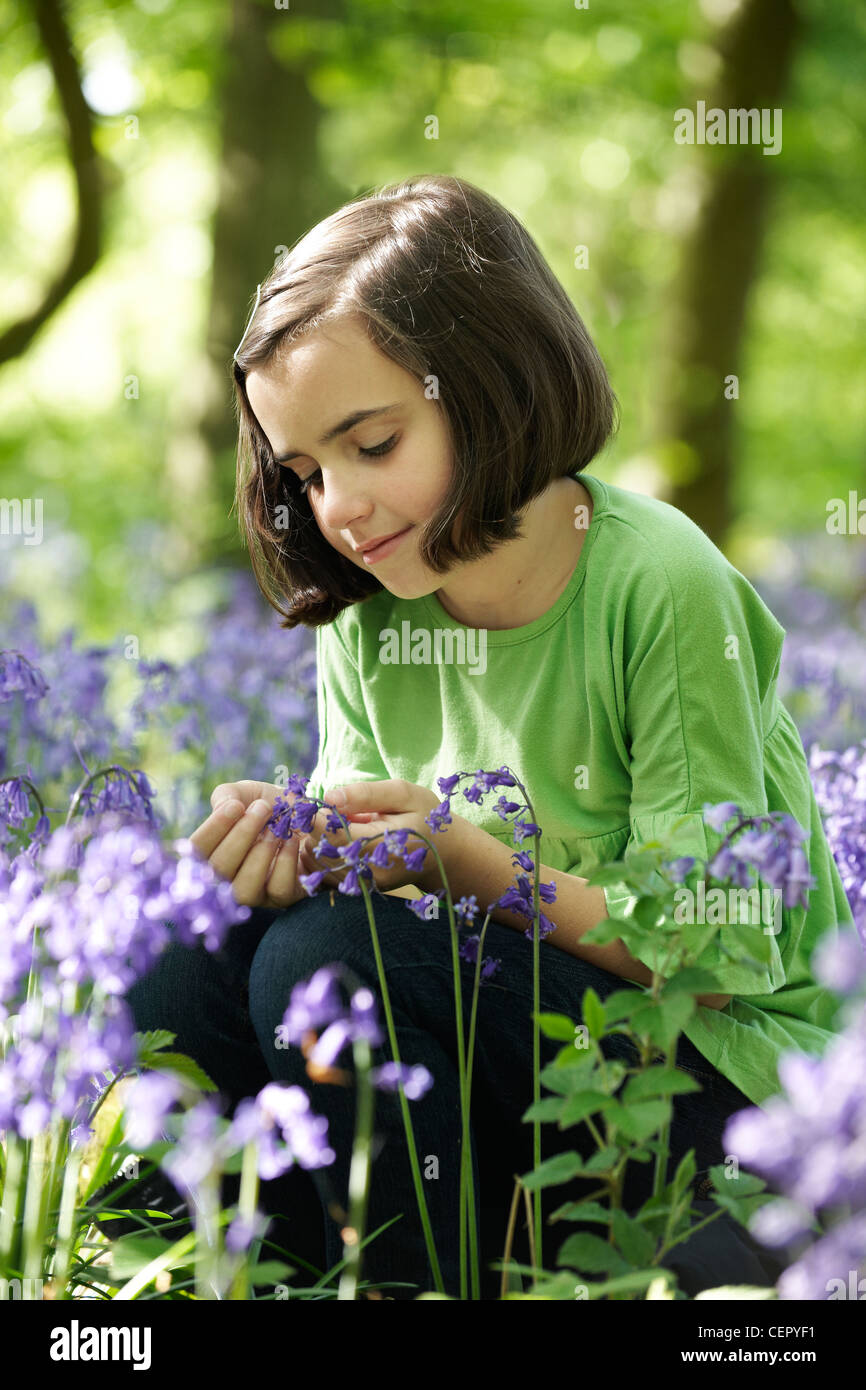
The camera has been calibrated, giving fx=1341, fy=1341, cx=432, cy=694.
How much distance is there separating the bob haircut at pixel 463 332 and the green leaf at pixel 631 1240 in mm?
976

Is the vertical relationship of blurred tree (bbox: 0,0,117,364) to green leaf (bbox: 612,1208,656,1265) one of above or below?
above

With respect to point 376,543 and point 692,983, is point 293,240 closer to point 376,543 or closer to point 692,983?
point 376,543

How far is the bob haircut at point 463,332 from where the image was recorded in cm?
195

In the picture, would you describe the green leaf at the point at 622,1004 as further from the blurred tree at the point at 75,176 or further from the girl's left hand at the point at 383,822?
the blurred tree at the point at 75,176

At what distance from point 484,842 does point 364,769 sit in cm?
56

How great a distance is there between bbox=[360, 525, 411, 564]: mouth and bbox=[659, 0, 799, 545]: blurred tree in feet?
17.8

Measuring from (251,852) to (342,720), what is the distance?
62 cm

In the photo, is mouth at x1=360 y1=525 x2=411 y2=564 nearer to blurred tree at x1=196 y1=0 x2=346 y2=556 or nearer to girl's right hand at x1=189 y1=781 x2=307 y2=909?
girl's right hand at x1=189 y1=781 x2=307 y2=909

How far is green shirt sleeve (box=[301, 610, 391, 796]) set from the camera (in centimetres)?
241

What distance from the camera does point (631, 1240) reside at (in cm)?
139

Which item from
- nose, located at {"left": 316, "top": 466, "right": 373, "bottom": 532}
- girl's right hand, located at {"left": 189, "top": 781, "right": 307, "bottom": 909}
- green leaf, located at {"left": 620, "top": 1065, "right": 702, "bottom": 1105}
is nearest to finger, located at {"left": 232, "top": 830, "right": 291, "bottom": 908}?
girl's right hand, located at {"left": 189, "top": 781, "right": 307, "bottom": 909}

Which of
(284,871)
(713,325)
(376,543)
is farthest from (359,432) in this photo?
(713,325)

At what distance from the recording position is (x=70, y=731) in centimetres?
314
